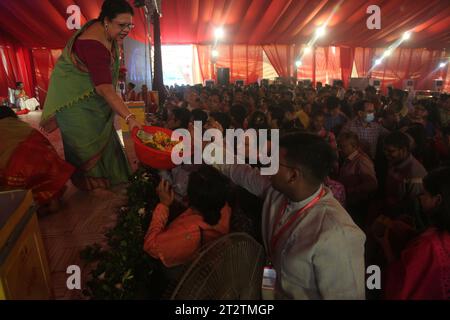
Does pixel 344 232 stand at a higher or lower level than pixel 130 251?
higher

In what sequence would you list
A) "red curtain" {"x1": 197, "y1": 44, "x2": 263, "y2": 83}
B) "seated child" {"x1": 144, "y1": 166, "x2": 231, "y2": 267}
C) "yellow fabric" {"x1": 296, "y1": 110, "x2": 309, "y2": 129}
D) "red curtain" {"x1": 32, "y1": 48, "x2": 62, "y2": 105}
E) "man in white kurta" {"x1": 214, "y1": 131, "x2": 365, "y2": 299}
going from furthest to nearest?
1. "red curtain" {"x1": 197, "y1": 44, "x2": 263, "y2": 83}
2. "red curtain" {"x1": 32, "y1": 48, "x2": 62, "y2": 105}
3. "yellow fabric" {"x1": 296, "y1": 110, "x2": 309, "y2": 129}
4. "seated child" {"x1": 144, "y1": 166, "x2": 231, "y2": 267}
5. "man in white kurta" {"x1": 214, "y1": 131, "x2": 365, "y2": 299}

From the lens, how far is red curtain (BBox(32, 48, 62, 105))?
15.8 m

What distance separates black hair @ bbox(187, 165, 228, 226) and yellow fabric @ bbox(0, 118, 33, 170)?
172 centimetres

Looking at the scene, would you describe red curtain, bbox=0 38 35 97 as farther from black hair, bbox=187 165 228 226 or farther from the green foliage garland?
black hair, bbox=187 165 228 226

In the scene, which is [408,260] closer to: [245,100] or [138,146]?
[138,146]

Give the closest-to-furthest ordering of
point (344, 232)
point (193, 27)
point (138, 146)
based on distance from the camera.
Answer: point (344, 232)
point (138, 146)
point (193, 27)

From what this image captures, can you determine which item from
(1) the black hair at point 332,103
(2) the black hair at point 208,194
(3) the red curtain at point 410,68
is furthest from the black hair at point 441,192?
(3) the red curtain at point 410,68

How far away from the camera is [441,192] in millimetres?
1423

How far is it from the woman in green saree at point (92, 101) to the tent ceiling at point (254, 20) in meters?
8.30

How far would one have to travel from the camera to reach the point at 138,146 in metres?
2.25

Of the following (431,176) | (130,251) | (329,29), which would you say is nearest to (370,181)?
(431,176)

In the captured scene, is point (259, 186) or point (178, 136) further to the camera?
point (178, 136)

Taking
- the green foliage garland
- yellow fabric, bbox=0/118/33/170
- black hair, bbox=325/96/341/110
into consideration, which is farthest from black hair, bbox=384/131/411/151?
yellow fabric, bbox=0/118/33/170
